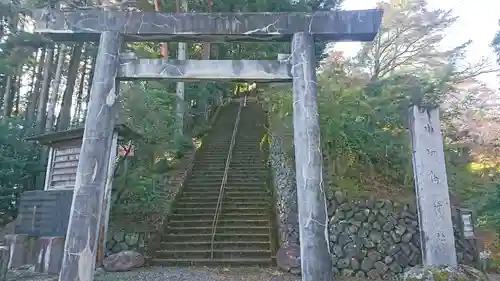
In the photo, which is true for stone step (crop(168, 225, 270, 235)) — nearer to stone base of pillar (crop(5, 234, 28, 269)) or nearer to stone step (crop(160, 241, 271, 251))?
stone step (crop(160, 241, 271, 251))

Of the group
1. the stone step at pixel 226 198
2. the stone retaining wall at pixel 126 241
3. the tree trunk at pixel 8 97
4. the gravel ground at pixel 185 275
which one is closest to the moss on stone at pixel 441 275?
the gravel ground at pixel 185 275

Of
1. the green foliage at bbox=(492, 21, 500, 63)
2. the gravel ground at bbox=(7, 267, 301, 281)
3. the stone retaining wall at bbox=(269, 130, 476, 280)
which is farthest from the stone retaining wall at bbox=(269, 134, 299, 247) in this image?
the green foliage at bbox=(492, 21, 500, 63)

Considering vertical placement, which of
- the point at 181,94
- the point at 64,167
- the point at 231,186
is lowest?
the point at 231,186

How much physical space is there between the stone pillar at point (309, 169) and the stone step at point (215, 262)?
2640 millimetres

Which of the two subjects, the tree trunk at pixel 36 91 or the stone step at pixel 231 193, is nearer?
the stone step at pixel 231 193

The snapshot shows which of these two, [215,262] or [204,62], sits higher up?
[204,62]

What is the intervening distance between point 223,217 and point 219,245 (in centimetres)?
109

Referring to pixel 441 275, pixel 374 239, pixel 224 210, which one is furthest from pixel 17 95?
pixel 441 275

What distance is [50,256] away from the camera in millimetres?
7242

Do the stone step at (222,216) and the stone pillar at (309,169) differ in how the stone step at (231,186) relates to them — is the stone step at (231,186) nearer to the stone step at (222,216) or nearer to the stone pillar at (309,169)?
the stone step at (222,216)

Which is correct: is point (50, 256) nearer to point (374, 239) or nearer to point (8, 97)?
point (374, 239)

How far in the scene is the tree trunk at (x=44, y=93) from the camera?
13.6 m

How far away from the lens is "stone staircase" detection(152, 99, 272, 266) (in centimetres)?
753

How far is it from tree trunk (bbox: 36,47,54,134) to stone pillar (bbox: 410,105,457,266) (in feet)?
42.3
